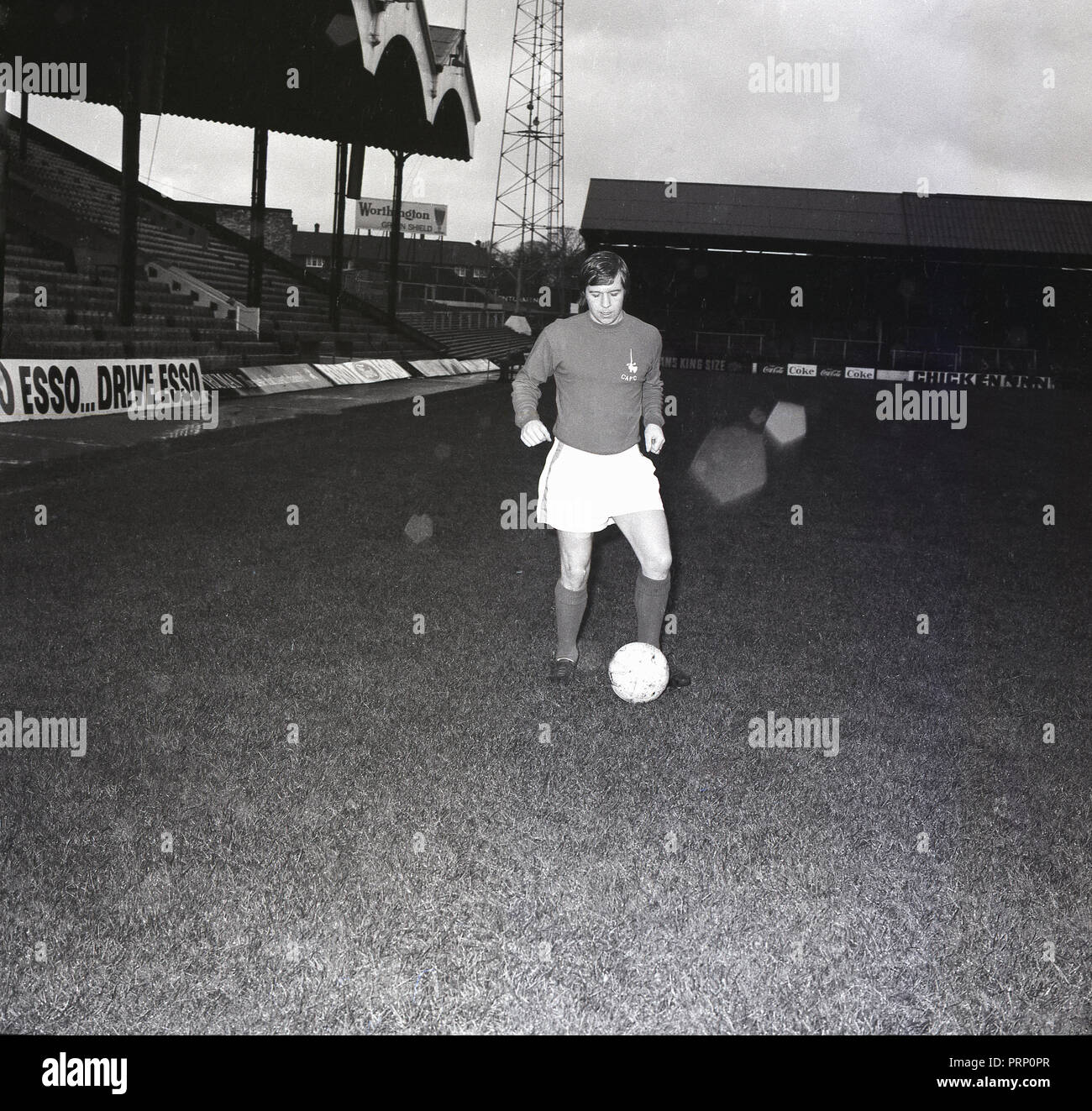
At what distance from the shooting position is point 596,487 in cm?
506

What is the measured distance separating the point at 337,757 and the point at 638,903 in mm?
1555

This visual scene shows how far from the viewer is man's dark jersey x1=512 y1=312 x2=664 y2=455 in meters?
4.97

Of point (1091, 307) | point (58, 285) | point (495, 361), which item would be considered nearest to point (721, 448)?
point (58, 285)

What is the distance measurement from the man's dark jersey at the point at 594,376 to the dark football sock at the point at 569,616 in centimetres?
84

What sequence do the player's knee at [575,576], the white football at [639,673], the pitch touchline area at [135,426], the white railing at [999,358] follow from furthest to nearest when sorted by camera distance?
the white railing at [999,358] < the pitch touchline area at [135,426] < the player's knee at [575,576] < the white football at [639,673]

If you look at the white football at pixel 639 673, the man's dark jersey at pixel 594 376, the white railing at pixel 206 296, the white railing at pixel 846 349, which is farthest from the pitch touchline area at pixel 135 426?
the white railing at pixel 846 349

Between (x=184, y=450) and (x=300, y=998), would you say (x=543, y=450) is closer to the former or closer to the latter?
(x=184, y=450)

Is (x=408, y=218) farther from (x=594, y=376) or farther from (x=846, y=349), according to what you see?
(x=594, y=376)

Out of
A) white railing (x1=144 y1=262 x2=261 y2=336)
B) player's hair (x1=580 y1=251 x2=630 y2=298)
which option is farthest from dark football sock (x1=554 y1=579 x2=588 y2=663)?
white railing (x1=144 y1=262 x2=261 y2=336)

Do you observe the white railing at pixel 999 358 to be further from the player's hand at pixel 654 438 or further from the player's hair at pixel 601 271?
the player's hair at pixel 601 271

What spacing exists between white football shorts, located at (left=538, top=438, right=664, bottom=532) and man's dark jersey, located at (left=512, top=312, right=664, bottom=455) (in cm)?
5

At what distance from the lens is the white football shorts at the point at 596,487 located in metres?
5.07

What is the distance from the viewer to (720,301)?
4628cm

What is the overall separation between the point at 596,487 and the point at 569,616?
821 millimetres
